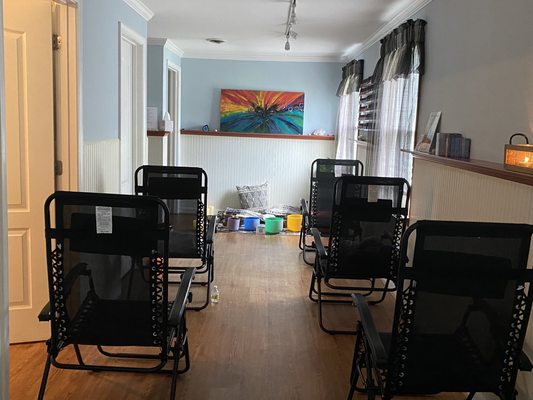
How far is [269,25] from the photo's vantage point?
5.48 meters

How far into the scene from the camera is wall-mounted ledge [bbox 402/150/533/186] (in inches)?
84.5

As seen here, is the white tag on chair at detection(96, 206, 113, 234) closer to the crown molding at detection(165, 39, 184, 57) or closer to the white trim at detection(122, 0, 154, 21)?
the white trim at detection(122, 0, 154, 21)

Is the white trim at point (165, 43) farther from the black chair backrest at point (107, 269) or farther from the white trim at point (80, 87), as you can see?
the black chair backrest at point (107, 269)

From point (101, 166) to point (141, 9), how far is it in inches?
69.2

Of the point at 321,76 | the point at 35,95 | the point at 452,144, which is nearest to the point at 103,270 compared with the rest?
the point at 35,95

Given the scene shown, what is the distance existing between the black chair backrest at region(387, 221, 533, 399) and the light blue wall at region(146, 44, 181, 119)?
5090mm

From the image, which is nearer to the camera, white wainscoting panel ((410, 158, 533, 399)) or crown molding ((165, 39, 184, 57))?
white wainscoting panel ((410, 158, 533, 399))

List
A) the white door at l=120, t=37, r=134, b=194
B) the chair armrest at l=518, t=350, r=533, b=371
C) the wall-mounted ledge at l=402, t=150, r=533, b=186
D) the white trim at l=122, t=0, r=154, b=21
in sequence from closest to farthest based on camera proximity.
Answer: the chair armrest at l=518, t=350, r=533, b=371 → the wall-mounted ledge at l=402, t=150, r=533, b=186 → the white trim at l=122, t=0, r=154, b=21 → the white door at l=120, t=37, r=134, b=194

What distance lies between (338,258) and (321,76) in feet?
16.4

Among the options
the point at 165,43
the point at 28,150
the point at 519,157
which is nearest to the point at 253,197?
the point at 165,43

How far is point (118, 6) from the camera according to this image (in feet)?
13.6

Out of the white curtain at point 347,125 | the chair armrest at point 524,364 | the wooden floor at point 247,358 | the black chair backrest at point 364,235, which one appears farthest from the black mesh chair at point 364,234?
the white curtain at point 347,125

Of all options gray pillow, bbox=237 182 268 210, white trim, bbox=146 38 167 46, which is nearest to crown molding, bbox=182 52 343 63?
white trim, bbox=146 38 167 46

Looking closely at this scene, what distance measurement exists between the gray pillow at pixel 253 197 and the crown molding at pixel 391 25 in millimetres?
2238
